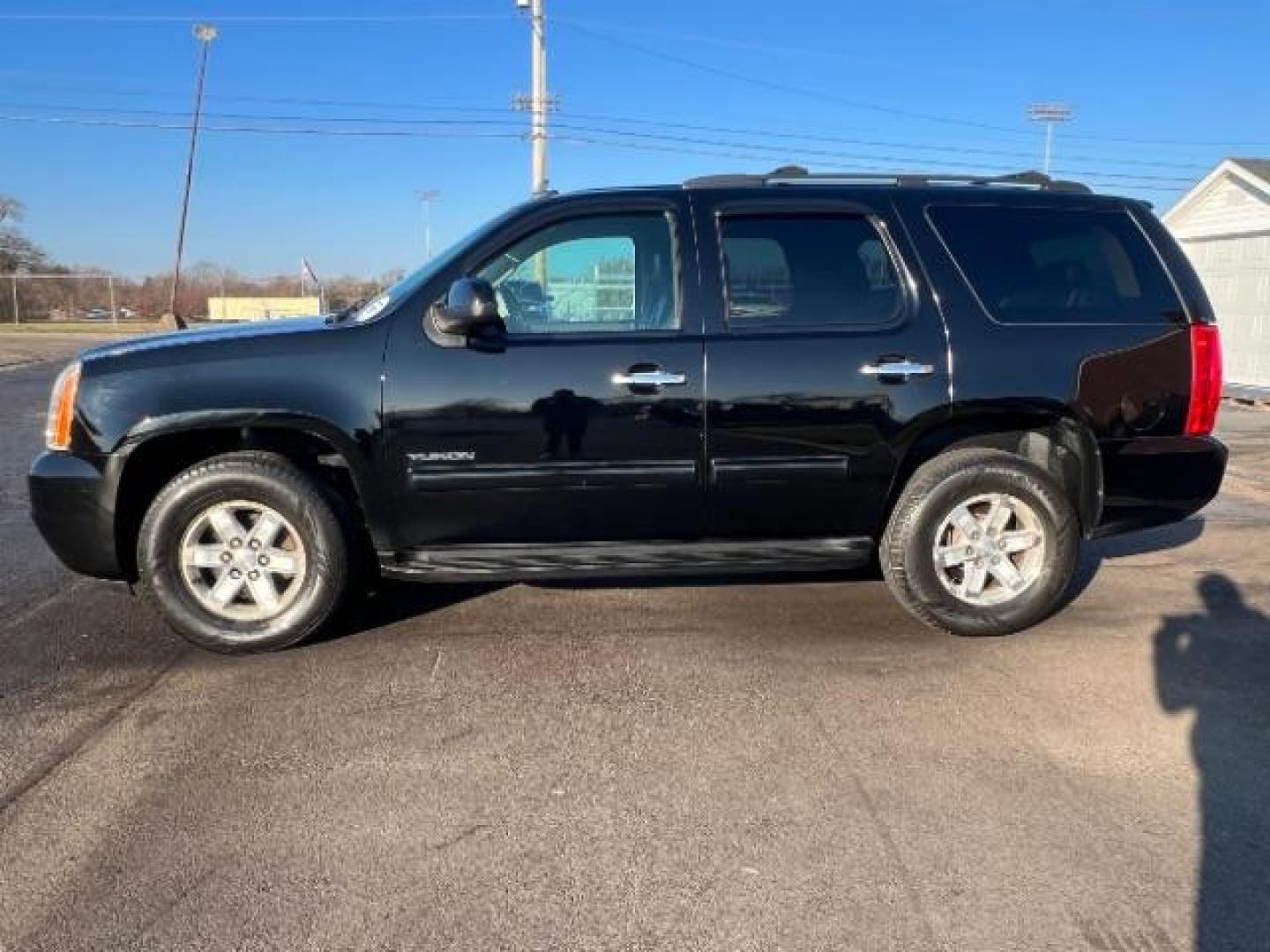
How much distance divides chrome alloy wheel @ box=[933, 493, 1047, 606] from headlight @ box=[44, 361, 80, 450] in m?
3.78

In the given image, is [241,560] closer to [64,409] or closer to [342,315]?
[64,409]

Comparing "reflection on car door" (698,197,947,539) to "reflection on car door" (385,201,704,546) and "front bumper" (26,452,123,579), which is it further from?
"front bumper" (26,452,123,579)

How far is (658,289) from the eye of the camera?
4.21 metres

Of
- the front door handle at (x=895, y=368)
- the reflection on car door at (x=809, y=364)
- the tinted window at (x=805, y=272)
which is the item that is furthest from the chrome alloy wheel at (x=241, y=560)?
the front door handle at (x=895, y=368)

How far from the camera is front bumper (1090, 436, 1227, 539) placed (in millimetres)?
4375

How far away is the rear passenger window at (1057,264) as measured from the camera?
4.34m

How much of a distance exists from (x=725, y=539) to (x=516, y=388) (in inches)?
45.3

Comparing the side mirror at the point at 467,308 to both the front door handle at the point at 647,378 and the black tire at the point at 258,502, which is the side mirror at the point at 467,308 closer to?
the front door handle at the point at 647,378

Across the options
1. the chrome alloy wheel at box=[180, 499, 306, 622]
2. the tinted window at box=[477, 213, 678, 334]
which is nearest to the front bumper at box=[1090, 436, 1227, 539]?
the tinted window at box=[477, 213, 678, 334]

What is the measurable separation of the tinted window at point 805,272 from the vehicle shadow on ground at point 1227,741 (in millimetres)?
1982

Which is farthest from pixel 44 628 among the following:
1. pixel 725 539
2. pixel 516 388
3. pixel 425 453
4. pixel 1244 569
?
pixel 1244 569

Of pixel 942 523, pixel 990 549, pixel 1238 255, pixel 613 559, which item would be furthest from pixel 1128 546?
pixel 1238 255

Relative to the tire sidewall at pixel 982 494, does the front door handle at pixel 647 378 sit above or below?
above

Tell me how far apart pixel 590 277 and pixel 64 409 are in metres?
2.29
